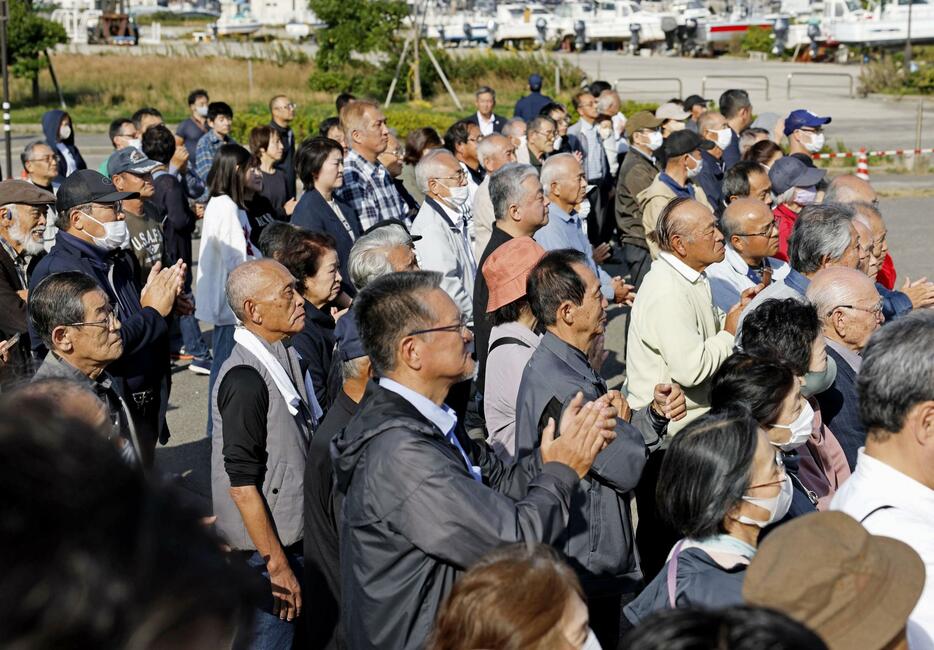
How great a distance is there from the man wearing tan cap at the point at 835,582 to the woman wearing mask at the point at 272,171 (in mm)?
8296

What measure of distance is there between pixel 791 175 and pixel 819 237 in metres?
2.74

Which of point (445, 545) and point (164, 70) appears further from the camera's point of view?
point (164, 70)

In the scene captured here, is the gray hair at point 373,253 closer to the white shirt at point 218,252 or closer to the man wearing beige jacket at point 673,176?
the white shirt at point 218,252

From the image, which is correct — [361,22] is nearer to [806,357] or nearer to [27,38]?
[27,38]

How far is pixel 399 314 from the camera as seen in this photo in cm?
362

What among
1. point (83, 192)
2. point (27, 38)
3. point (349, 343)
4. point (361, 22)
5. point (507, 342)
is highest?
point (361, 22)

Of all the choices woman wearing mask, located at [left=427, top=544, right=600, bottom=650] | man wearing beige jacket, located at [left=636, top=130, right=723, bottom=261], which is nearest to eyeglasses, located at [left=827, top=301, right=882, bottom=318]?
woman wearing mask, located at [left=427, top=544, right=600, bottom=650]

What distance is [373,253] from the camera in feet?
19.4

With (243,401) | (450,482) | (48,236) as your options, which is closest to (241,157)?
(48,236)

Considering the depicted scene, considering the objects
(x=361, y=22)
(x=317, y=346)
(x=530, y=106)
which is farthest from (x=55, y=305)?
(x=361, y=22)

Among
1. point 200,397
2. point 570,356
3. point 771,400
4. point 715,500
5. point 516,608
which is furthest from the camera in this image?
point 200,397

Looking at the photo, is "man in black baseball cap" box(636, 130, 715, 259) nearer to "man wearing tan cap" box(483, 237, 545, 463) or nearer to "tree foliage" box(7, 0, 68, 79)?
"man wearing tan cap" box(483, 237, 545, 463)

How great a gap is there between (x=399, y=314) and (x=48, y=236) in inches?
170

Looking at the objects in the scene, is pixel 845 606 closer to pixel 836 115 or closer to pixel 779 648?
pixel 779 648
